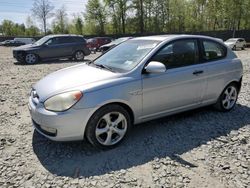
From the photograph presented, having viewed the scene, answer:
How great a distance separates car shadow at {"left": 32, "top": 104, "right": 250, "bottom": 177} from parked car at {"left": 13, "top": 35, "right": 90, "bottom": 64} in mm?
11625

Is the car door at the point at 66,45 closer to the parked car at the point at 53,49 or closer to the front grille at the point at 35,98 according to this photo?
the parked car at the point at 53,49

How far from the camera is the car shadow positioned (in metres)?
3.54

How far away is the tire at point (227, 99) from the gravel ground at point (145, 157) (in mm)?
303

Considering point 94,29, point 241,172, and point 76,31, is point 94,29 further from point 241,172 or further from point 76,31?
point 241,172

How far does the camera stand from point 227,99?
547cm

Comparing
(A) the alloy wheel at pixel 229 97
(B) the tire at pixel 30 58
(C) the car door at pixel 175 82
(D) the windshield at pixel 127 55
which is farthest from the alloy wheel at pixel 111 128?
(B) the tire at pixel 30 58

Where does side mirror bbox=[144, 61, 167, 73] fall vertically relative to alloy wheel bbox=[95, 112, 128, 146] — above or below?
above

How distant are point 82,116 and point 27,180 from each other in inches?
40.3

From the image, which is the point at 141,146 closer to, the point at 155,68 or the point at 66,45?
the point at 155,68

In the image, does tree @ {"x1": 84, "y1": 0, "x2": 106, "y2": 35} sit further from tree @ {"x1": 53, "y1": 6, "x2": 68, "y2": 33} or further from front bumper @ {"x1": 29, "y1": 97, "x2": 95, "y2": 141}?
front bumper @ {"x1": 29, "y1": 97, "x2": 95, "y2": 141}

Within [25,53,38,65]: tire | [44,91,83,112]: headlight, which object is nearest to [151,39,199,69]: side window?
[44,91,83,112]: headlight

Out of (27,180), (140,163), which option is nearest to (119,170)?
(140,163)

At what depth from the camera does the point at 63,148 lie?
3990 mm

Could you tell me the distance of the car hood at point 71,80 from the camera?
377 cm
